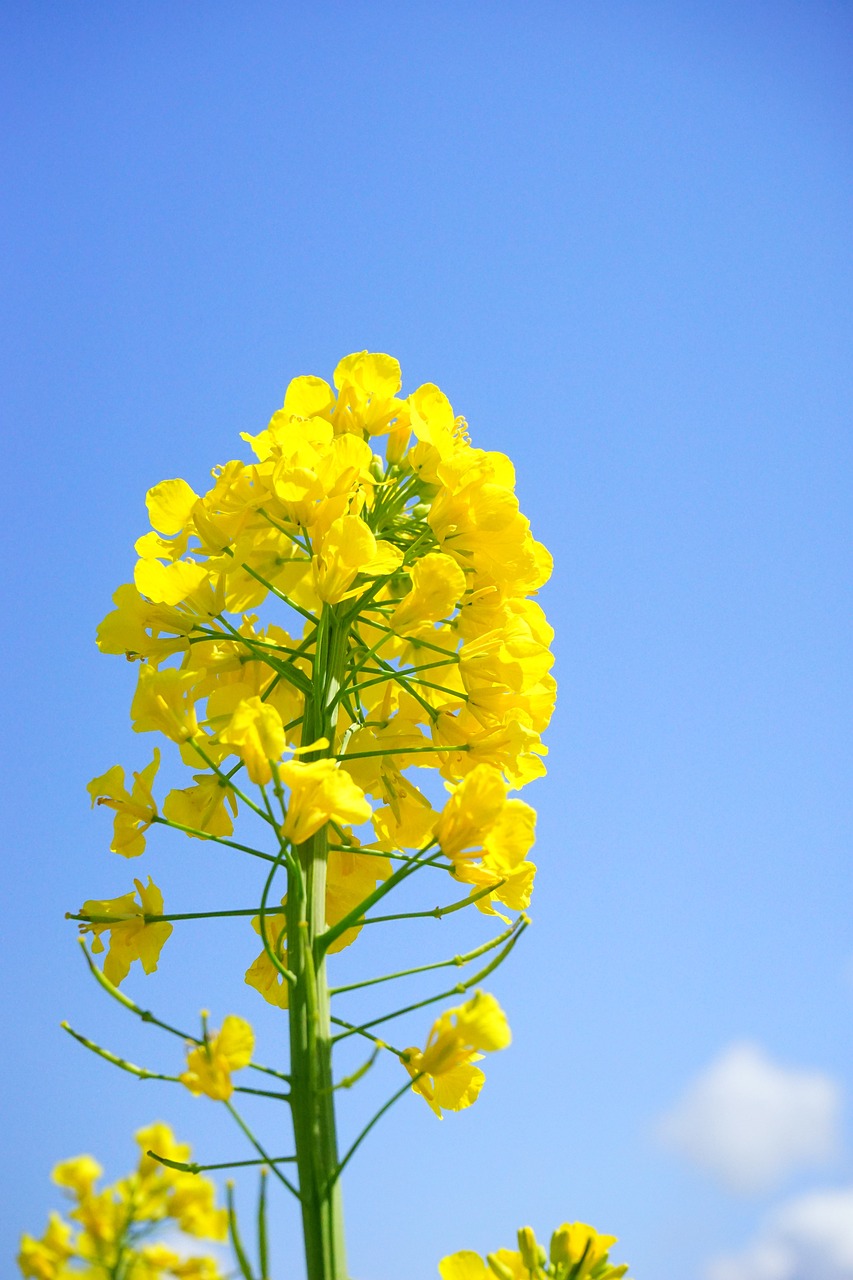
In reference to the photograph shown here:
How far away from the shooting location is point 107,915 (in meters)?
2.69

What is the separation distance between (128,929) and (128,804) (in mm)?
337

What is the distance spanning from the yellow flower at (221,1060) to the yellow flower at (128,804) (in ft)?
2.79

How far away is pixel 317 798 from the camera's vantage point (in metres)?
2.19

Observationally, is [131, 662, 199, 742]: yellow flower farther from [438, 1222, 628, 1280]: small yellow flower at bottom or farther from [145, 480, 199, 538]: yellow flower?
[438, 1222, 628, 1280]: small yellow flower at bottom

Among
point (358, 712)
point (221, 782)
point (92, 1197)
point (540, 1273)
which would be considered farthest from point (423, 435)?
point (92, 1197)

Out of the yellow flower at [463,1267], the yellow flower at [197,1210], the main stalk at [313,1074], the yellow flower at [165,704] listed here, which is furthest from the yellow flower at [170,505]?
the yellow flower at [197,1210]

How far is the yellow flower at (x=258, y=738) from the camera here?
223cm

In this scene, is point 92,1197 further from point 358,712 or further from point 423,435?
point 423,435

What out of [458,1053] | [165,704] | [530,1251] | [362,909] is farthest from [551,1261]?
[165,704]

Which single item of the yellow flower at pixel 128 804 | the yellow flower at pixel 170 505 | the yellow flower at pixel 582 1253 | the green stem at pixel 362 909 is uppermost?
the yellow flower at pixel 170 505

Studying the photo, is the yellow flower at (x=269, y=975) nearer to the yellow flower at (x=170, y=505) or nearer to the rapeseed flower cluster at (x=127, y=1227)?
the yellow flower at (x=170, y=505)

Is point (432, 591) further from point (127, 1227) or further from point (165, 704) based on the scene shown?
point (127, 1227)

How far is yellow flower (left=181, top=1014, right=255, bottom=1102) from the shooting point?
2.01m

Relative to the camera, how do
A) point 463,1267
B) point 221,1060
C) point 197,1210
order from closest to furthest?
1. point 221,1060
2. point 463,1267
3. point 197,1210
